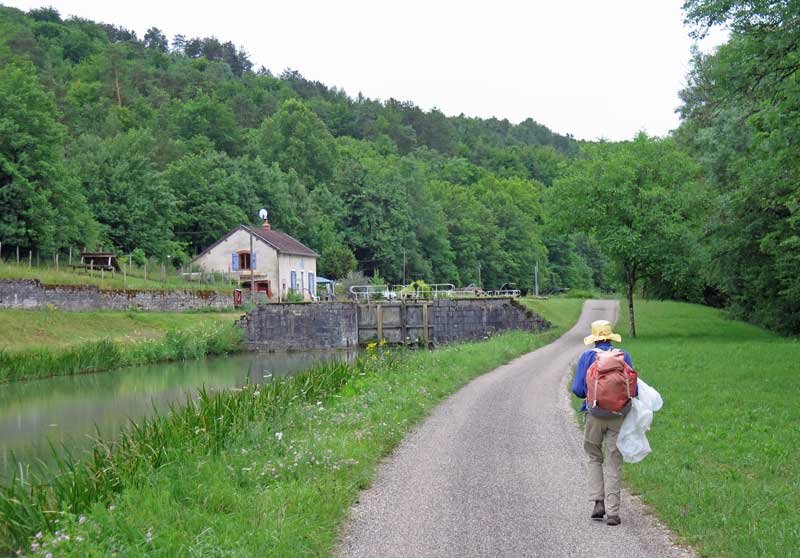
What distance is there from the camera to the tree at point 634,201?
117ft

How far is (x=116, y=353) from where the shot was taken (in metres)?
33.3

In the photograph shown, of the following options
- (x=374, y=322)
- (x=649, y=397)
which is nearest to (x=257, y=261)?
(x=374, y=322)

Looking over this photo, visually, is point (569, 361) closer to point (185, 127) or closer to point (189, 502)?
point (189, 502)

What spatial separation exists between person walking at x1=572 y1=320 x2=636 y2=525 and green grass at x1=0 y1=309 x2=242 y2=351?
2828 cm

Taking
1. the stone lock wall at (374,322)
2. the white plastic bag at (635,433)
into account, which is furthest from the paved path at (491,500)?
the stone lock wall at (374,322)

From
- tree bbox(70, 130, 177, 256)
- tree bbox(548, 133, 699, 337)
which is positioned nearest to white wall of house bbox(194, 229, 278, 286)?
tree bbox(70, 130, 177, 256)

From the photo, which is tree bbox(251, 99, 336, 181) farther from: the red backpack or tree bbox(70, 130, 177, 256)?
the red backpack

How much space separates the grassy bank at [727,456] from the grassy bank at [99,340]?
2075cm

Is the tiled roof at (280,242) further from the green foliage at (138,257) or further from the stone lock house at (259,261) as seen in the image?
the green foliage at (138,257)

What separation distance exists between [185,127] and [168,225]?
107 feet

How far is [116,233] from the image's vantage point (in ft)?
201

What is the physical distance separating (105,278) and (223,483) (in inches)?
1597

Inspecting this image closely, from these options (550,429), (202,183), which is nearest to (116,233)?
(202,183)

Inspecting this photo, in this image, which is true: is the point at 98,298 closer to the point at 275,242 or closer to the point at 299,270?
the point at 275,242
